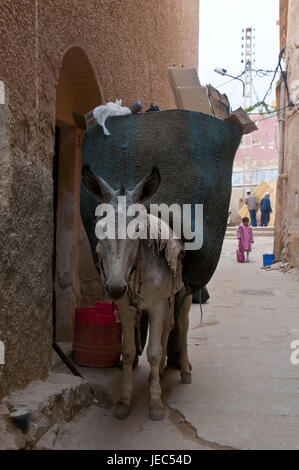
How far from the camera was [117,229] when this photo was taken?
2.35 metres

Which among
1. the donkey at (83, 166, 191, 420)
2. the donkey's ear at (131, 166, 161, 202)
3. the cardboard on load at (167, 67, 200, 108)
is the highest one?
the cardboard on load at (167, 67, 200, 108)

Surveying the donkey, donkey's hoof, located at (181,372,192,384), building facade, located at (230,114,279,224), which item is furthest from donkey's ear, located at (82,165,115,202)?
building facade, located at (230,114,279,224)

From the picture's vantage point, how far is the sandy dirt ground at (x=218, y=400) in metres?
2.59

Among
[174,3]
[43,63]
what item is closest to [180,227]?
[43,63]

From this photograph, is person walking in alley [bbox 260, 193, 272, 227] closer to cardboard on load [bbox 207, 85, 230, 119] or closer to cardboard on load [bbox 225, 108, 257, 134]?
cardboard on load [bbox 207, 85, 230, 119]

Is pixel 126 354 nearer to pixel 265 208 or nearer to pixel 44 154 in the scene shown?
pixel 44 154

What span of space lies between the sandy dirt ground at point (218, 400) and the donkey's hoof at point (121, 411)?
0.04 meters

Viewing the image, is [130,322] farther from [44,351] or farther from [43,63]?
[43,63]

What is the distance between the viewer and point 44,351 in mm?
2994

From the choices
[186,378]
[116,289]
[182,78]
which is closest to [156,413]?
[186,378]

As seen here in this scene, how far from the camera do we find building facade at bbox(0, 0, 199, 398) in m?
2.51

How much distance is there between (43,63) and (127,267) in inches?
61.7

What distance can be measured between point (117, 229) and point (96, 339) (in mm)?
1469

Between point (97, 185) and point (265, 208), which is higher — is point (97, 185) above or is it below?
below
